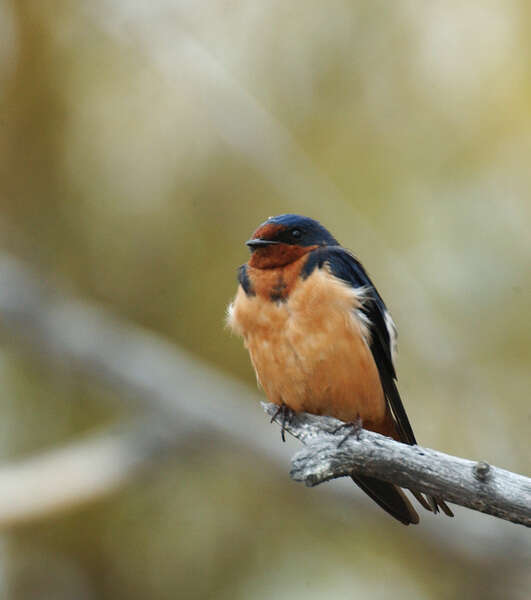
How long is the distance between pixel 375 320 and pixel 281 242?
57 centimetres

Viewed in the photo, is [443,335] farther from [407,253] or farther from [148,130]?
[148,130]

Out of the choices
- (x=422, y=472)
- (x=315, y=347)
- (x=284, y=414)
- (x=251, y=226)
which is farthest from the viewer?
(x=251, y=226)

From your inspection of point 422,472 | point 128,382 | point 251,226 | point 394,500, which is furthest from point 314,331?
point 251,226

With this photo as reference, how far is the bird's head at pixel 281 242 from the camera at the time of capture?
13.1 feet

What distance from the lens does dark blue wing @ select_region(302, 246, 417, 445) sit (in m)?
4.12

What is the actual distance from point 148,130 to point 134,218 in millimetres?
866

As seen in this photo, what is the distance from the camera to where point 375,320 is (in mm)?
4188

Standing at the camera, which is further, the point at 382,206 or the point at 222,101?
the point at 382,206

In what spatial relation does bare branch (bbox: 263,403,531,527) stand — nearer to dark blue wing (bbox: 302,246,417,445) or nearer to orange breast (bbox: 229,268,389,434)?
orange breast (bbox: 229,268,389,434)

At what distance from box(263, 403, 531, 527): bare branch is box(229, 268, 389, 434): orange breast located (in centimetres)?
79

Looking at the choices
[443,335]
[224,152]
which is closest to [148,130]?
[224,152]

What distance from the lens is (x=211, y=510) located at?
8.45m

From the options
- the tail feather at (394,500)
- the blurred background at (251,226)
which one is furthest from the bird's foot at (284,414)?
the blurred background at (251,226)

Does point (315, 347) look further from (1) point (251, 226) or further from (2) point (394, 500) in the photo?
(1) point (251, 226)
